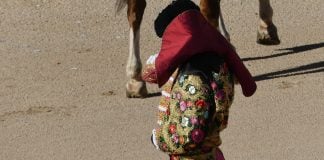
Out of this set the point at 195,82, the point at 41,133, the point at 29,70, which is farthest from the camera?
the point at 29,70

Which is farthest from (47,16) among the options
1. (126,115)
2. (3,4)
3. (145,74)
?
(145,74)

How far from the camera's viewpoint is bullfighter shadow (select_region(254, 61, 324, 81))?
8.15 m

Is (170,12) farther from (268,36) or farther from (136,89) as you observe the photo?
(268,36)

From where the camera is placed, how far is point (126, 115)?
23.9ft

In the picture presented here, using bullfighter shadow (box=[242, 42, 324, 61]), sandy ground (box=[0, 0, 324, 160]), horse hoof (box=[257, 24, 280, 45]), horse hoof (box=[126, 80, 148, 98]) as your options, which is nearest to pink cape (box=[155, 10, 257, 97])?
sandy ground (box=[0, 0, 324, 160])

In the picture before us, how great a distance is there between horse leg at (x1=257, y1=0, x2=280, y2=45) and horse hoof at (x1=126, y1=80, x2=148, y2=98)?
1950 millimetres

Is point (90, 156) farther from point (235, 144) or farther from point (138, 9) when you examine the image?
point (138, 9)

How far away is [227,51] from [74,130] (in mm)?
3232

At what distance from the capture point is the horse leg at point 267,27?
9.31m

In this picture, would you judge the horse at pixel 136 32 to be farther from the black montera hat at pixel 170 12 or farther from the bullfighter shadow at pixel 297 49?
the black montera hat at pixel 170 12

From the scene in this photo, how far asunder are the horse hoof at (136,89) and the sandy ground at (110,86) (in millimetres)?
80


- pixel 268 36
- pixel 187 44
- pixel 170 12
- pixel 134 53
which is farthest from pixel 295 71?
pixel 187 44

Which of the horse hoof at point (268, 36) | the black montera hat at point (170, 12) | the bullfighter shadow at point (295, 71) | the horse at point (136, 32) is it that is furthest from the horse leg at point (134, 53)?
the black montera hat at point (170, 12)

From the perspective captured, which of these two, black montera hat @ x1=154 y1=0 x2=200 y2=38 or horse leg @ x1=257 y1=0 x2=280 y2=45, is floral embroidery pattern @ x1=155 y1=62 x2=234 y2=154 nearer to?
black montera hat @ x1=154 y1=0 x2=200 y2=38
